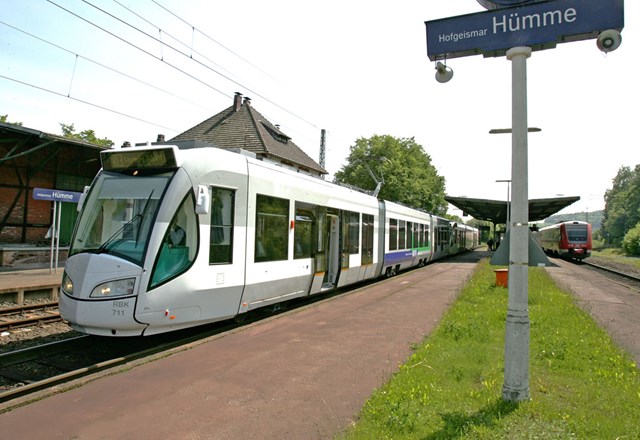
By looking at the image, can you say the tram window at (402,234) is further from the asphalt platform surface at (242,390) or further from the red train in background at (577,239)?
the red train in background at (577,239)

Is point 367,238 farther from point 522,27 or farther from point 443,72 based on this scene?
point 522,27

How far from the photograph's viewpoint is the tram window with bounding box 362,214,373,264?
45.3ft

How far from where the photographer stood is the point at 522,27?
459cm

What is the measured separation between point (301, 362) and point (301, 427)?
1998 mm

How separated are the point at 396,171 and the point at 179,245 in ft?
155

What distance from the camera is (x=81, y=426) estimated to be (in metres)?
4.10

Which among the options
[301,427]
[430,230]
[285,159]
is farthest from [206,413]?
[285,159]

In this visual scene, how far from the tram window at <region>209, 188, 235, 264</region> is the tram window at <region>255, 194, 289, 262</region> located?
2.51ft

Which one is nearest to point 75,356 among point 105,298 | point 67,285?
point 67,285

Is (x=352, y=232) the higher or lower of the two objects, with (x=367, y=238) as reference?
higher

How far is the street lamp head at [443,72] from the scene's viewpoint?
5.11 metres

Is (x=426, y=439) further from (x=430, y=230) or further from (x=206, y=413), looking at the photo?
(x=430, y=230)

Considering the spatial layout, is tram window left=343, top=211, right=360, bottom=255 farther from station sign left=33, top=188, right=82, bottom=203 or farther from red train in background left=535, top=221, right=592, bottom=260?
red train in background left=535, top=221, right=592, bottom=260

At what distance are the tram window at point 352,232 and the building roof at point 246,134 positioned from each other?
15.1 m
